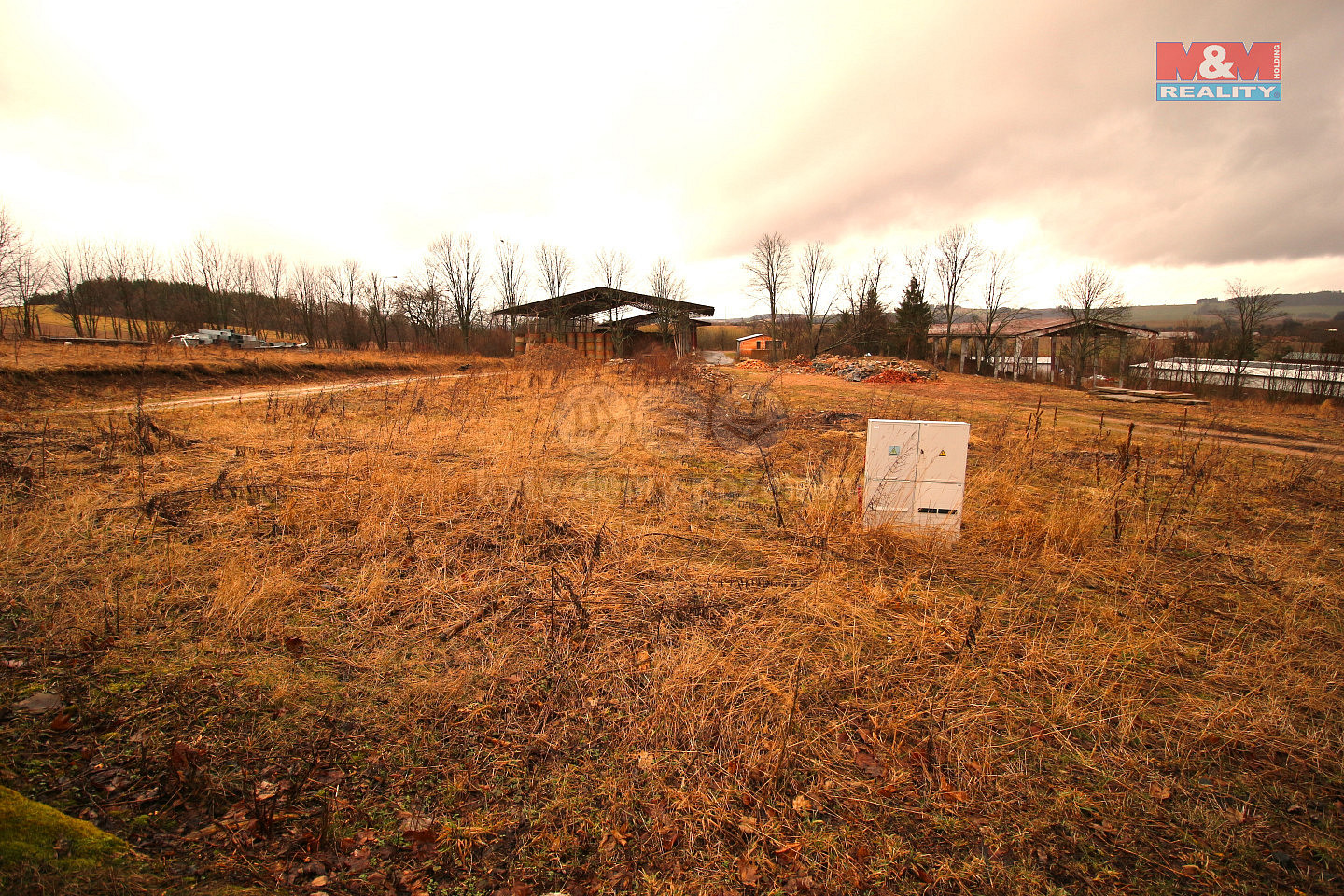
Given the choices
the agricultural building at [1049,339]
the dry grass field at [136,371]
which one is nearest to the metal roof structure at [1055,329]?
the agricultural building at [1049,339]

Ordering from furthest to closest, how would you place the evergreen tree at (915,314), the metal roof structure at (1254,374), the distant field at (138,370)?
the evergreen tree at (915,314) < the metal roof structure at (1254,374) < the distant field at (138,370)

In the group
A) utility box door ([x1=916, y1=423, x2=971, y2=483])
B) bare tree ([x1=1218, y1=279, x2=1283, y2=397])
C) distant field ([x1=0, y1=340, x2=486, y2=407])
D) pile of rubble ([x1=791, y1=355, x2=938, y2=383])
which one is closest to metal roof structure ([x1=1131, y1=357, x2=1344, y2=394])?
bare tree ([x1=1218, y1=279, x2=1283, y2=397])

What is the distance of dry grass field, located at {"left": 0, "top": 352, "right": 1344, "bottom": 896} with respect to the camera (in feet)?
6.61

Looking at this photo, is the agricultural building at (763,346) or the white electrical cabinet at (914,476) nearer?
the white electrical cabinet at (914,476)

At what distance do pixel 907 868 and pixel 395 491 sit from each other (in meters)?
→ 5.61

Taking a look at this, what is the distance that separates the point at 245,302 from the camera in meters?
47.5

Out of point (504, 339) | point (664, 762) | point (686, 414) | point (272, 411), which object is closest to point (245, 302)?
point (504, 339)

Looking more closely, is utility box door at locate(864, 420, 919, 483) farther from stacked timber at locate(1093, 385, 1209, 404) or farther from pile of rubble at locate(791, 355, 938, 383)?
stacked timber at locate(1093, 385, 1209, 404)

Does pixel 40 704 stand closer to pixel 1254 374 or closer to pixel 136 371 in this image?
pixel 136 371

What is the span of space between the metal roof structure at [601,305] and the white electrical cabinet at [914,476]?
30057 mm

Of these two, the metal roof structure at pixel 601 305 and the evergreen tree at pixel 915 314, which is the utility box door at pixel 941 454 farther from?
the evergreen tree at pixel 915 314

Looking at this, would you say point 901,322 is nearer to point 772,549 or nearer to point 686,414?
point 686,414

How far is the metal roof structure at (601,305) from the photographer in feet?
114

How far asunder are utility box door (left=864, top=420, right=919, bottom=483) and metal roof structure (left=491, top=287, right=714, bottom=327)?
30024 mm
